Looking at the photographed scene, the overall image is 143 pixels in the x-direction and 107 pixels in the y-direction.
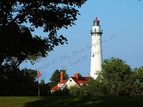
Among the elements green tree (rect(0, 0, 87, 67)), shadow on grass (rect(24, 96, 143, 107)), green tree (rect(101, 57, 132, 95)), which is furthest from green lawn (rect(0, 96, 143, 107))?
green tree (rect(101, 57, 132, 95))

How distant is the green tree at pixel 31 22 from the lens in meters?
15.7

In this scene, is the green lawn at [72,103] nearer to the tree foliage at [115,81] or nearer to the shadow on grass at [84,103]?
the shadow on grass at [84,103]

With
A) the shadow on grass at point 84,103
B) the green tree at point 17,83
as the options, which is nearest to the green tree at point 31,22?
the shadow on grass at point 84,103

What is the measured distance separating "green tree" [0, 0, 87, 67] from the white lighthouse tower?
77.4m

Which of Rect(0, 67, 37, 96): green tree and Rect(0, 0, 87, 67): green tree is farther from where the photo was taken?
Rect(0, 67, 37, 96): green tree

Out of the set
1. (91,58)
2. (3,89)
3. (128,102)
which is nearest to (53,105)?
(128,102)

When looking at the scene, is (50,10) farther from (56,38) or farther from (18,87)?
(18,87)

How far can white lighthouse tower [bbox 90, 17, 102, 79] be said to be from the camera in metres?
95.5

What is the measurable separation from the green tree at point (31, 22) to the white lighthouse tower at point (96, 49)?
77.4m

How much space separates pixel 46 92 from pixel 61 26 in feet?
116

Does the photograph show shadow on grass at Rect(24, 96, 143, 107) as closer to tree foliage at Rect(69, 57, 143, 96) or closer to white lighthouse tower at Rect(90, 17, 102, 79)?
tree foliage at Rect(69, 57, 143, 96)

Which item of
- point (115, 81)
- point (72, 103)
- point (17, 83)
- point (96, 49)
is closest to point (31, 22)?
point (72, 103)

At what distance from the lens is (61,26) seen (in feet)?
55.1

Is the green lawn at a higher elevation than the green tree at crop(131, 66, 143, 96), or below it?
below
